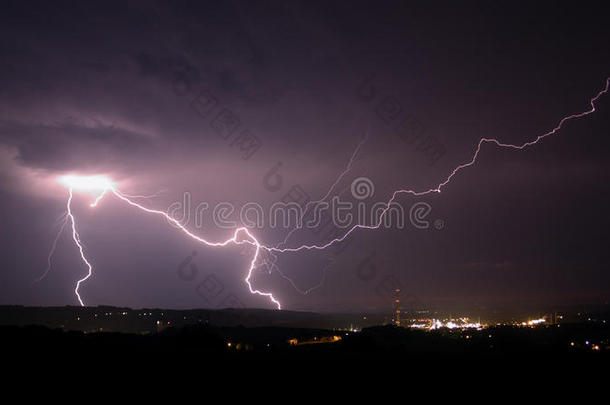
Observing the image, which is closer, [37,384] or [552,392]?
[37,384]

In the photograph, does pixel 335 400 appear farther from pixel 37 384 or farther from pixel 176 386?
pixel 37 384

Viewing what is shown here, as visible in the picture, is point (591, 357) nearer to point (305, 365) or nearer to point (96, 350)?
point (305, 365)

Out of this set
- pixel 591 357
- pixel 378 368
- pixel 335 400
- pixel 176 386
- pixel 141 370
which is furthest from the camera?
pixel 591 357

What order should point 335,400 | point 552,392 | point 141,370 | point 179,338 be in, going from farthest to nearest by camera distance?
point 179,338, point 141,370, point 552,392, point 335,400

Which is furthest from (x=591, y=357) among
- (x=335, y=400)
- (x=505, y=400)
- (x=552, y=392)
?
(x=335, y=400)

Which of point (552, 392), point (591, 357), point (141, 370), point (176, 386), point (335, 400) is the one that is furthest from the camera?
point (591, 357)

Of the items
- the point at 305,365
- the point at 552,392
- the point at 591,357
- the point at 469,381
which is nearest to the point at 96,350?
the point at 305,365

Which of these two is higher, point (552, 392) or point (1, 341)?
point (1, 341)

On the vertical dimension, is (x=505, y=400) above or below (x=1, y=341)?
below

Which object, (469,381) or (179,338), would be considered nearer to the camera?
(469,381)
